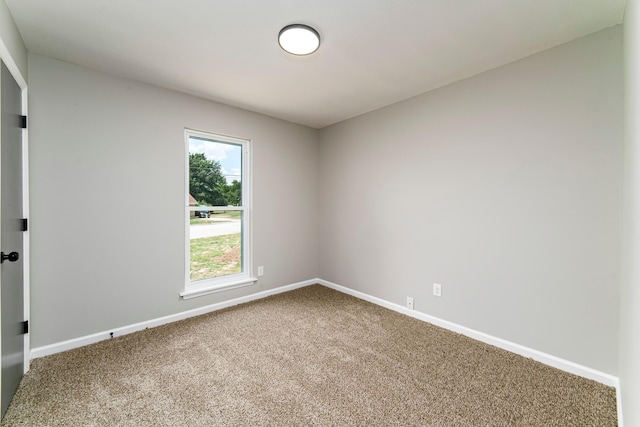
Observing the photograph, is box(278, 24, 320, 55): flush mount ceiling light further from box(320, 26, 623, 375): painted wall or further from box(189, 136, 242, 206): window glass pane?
box(189, 136, 242, 206): window glass pane

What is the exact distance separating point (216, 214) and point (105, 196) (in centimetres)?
109

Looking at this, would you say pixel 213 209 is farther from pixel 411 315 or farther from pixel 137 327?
pixel 411 315

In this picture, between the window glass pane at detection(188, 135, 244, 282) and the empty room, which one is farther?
the window glass pane at detection(188, 135, 244, 282)

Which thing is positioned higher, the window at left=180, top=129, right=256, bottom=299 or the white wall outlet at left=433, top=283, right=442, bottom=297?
the window at left=180, top=129, right=256, bottom=299

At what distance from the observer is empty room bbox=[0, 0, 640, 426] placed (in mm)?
1666

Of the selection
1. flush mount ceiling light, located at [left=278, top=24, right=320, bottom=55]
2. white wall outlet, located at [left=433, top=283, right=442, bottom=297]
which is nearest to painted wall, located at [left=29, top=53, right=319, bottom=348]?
flush mount ceiling light, located at [left=278, top=24, right=320, bottom=55]

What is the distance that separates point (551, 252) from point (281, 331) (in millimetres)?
2385

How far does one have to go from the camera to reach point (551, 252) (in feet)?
6.83

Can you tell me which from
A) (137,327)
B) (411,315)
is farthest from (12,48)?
(411,315)

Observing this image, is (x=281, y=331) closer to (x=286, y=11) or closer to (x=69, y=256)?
(x=69, y=256)

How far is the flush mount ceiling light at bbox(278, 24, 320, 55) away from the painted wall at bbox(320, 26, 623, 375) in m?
1.47

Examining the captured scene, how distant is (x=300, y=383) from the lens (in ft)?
6.21

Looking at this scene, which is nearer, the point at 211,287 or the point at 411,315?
the point at 411,315

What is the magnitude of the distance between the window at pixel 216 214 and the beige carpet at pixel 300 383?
73cm
